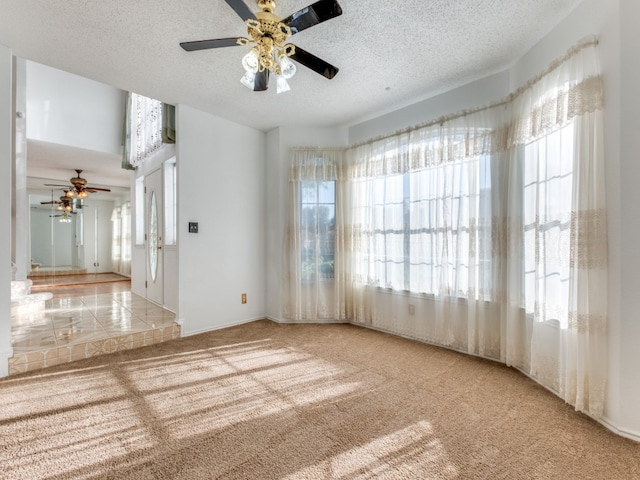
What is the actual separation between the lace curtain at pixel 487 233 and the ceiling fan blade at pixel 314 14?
1.65m

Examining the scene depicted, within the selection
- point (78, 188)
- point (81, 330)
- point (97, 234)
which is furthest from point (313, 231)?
point (97, 234)

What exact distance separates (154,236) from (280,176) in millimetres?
2252

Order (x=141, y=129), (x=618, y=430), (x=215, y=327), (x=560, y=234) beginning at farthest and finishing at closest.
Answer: (x=141, y=129) → (x=215, y=327) → (x=560, y=234) → (x=618, y=430)

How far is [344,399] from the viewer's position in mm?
2053

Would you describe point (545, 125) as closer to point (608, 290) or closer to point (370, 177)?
point (608, 290)

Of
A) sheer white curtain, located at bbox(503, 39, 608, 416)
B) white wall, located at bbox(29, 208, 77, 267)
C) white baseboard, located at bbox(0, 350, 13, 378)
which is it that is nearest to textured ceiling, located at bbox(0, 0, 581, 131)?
sheer white curtain, located at bbox(503, 39, 608, 416)

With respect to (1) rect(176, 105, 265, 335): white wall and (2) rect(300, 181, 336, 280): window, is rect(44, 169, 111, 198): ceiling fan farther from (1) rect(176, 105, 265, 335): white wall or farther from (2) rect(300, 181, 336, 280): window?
(2) rect(300, 181, 336, 280): window

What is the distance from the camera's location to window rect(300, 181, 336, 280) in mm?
3938

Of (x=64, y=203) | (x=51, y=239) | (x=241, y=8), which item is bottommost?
(x=51, y=239)

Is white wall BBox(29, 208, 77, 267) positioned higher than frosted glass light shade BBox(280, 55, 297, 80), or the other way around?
frosted glass light shade BBox(280, 55, 297, 80)

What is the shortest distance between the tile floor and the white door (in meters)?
0.25

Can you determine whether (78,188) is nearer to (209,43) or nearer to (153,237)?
(153,237)

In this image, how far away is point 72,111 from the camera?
16.1ft

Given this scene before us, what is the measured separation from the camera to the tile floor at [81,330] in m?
2.55
